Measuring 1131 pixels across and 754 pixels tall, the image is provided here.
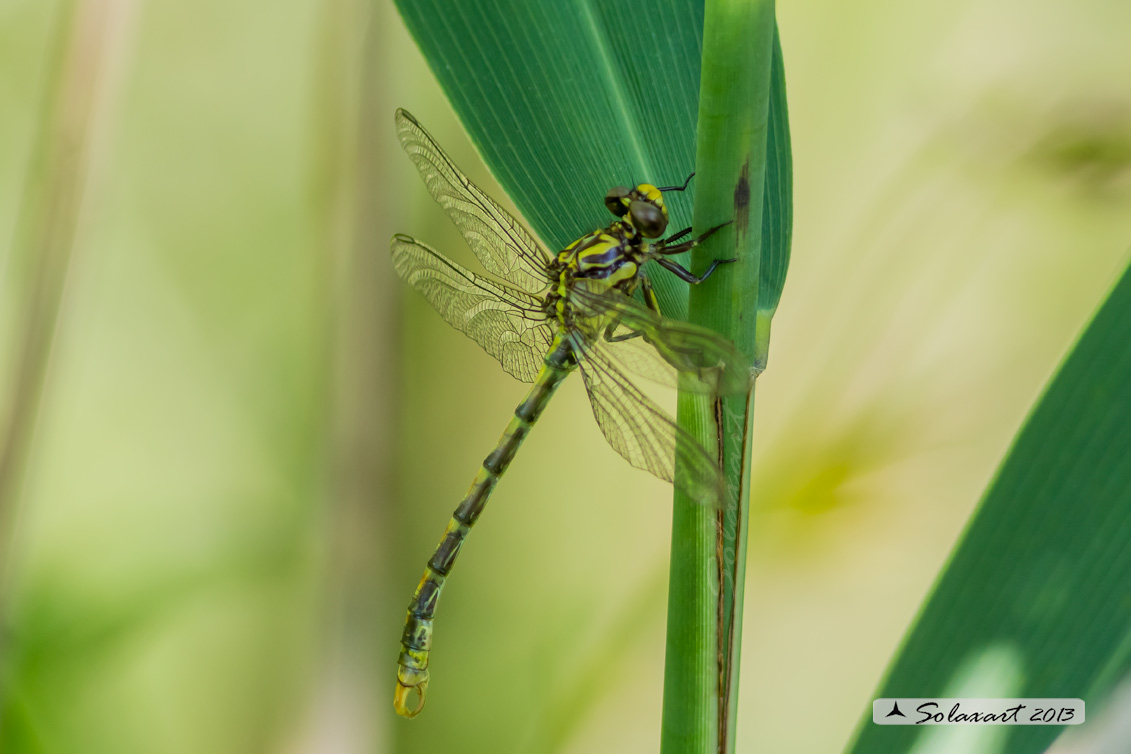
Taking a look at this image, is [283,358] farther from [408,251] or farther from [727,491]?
[727,491]

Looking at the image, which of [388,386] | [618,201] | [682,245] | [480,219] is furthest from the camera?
[388,386]

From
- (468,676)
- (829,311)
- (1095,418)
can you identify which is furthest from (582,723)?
(1095,418)

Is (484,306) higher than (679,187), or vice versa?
(679,187)

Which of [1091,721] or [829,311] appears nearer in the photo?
[1091,721]

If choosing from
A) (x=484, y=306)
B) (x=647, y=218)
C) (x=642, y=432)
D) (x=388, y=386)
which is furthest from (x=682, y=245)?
(x=388, y=386)

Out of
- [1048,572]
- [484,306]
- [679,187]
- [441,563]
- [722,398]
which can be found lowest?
[441,563]

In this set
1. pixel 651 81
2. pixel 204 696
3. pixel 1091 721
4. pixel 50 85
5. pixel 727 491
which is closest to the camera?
pixel 727 491

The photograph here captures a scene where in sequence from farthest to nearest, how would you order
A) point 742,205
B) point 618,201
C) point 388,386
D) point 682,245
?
point 388,386 < point 618,201 < point 682,245 < point 742,205

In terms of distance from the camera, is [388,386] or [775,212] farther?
[388,386]

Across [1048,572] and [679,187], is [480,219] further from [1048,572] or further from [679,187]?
[1048,572]
